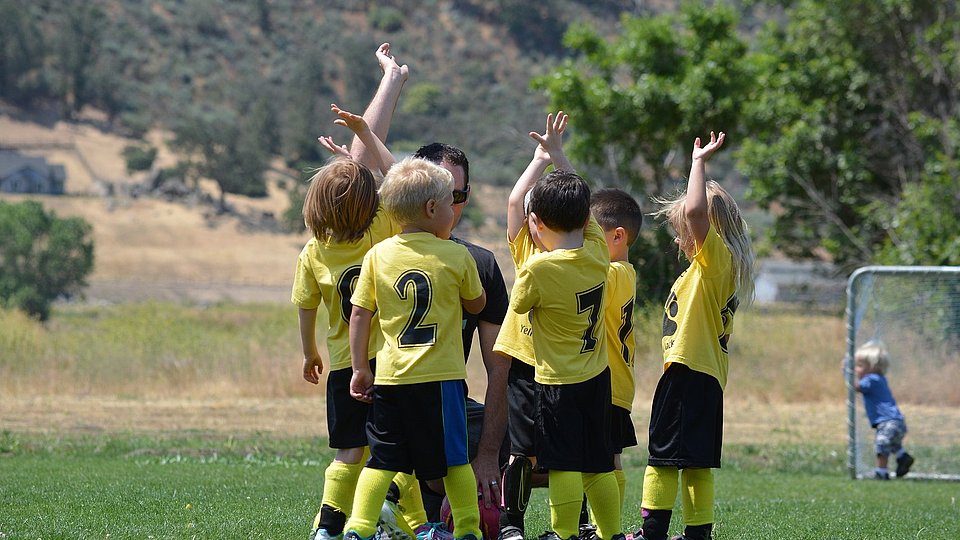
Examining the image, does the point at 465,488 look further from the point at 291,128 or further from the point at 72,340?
the point at 291,128

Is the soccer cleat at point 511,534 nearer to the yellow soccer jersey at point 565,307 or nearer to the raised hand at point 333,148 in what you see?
the yellow soccer jersey at point 565,307

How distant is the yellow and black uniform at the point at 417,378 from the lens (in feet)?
16.5

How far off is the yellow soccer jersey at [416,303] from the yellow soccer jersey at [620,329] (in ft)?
3.47

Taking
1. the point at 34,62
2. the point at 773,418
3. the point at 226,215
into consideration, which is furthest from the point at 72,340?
the point at 34,62

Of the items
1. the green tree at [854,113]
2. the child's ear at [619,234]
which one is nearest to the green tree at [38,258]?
the green tree at [854,113]

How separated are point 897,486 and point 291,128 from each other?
7639 centimetres

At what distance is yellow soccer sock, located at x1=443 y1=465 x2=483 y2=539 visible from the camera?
16.6ft

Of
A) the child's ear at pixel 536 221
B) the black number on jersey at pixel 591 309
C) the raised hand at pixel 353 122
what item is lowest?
the black number on jersey at pixel 591 309

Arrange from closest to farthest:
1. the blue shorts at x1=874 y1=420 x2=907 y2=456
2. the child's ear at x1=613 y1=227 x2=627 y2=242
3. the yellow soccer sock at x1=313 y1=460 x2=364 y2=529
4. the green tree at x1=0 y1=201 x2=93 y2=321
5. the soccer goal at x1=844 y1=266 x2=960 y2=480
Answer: the yellow soccer sock at x1=313 y1=460 x2=364 y2=529, the child's ear at x1=613 y1=227 x2=627 y2=242, the blue shorts at x1=874 y1=420 x2=907 y2=456, the soccer goal at x1=844 y1=266 x2=960 y2=480, the green tree at x1=0 y1=201 x2=93 y2=321

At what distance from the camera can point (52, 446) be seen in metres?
11.9

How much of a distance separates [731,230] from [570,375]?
117 centimetres

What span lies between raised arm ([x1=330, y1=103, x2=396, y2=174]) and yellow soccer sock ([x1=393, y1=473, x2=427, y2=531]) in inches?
60.4

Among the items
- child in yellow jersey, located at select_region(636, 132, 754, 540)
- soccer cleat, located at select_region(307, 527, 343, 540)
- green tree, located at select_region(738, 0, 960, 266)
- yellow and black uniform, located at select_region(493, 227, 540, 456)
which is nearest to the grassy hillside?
green tree, located at select_region(738, 0, 960, 266)

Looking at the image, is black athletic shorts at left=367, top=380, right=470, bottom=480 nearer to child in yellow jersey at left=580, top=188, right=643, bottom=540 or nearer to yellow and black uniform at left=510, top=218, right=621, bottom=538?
yellow and black uniform at left=510, top=218, right=621, bottom=538
